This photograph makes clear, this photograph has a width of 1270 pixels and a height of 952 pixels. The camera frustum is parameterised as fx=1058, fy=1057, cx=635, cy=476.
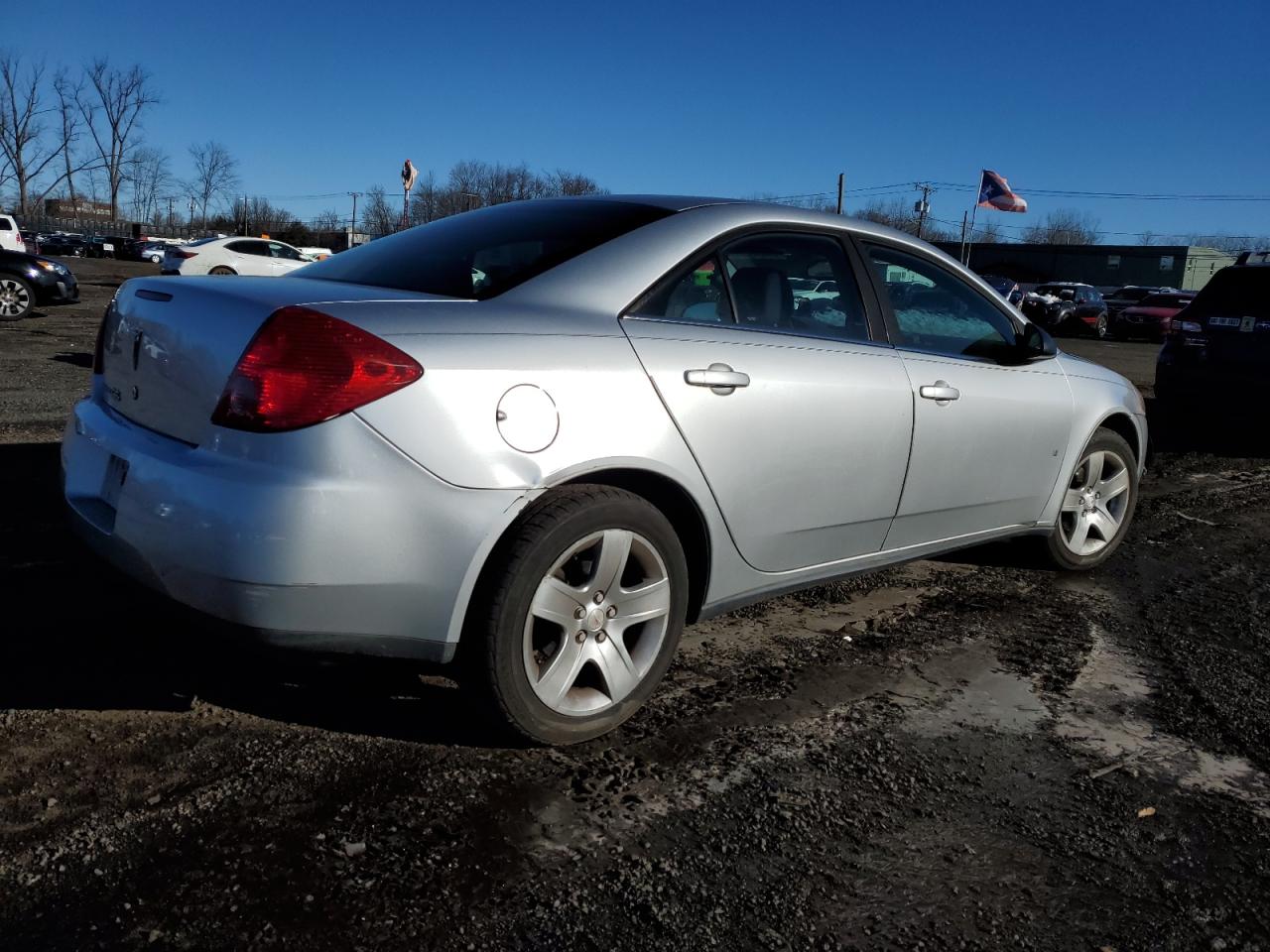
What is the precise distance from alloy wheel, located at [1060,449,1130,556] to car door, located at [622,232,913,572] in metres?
1.50

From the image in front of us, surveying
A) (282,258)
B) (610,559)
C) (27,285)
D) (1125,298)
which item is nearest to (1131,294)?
(1125,298)

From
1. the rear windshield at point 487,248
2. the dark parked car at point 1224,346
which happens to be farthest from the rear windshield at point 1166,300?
the rear windshield at point 487,248

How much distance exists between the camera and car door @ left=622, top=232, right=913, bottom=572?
2.98 metres

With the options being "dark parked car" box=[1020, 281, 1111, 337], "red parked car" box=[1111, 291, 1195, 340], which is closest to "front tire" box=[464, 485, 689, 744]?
"dark parked car" box=[1020, 281, 1111, 337]

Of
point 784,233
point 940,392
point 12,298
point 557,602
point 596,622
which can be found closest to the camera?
point 557,602

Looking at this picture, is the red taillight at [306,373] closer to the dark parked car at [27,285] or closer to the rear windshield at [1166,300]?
the dark parked car at [27,285]

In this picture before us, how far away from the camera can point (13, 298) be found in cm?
1443

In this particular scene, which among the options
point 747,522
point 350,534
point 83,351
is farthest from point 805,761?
point 83,351

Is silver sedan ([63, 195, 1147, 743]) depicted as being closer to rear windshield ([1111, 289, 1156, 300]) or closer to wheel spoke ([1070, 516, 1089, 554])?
wheel spoke ([1070, 516, 1089, 554])

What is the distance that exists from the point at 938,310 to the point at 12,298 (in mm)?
14282

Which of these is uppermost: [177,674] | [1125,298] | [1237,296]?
[1125,298]

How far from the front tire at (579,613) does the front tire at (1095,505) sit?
2.44 metres

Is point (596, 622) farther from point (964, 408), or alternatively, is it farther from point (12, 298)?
point (12, 298)

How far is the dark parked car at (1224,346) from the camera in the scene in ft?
27.6
